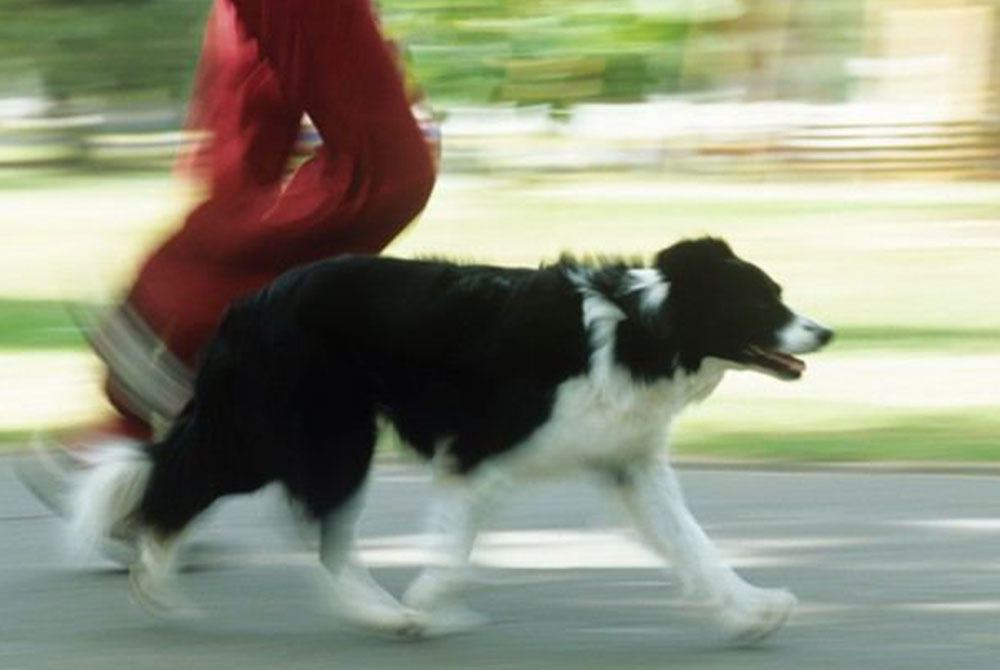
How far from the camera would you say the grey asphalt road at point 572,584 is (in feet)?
19.9

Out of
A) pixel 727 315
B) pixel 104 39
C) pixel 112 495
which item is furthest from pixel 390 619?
pixel 104 39

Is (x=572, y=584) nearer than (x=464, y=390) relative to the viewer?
No

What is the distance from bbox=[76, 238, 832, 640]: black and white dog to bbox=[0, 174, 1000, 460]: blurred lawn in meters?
1.07

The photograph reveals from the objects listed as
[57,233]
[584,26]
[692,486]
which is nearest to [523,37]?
[584,26]

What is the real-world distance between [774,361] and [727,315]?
0.18 metres

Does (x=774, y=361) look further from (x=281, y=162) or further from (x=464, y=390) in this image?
(x=281, y=162)

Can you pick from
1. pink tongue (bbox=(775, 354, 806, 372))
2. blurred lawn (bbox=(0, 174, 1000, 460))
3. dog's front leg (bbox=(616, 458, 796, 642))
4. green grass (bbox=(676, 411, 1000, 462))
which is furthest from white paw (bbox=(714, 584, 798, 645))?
green grass (bbox=(676, 411, 1000, 462))

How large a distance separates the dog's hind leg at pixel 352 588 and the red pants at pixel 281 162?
103 cm

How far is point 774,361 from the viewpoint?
6152 millimetres

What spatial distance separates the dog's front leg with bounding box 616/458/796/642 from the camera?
611cm

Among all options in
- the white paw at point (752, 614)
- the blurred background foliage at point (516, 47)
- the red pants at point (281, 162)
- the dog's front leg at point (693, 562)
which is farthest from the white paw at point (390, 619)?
the blurred background foliage at point (516, 47)

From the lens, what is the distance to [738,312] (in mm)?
6098

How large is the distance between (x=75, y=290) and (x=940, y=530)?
10.1 meters

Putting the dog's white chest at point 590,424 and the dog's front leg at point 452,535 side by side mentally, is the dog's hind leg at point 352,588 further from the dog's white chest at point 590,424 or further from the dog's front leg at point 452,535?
the dog's white chest at point 590,424
